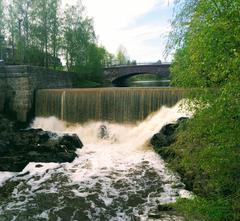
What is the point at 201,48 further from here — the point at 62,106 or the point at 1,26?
the point at 1,26

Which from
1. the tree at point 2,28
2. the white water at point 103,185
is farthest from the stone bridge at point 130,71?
the white water at point 103,185

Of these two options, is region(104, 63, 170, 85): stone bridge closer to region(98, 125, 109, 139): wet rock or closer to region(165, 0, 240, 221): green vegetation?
region(98, 125, 109, 139): wet rock

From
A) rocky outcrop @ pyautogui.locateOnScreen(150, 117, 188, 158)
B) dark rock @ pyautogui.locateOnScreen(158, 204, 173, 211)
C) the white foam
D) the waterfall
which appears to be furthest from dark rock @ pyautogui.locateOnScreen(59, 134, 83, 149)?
dark rock @ pyautogui.locateOnScreen(158, 204, 173, 211)

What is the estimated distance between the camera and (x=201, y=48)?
540cm

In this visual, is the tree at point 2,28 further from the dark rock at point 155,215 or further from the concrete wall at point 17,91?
the dark rock at point 155,215

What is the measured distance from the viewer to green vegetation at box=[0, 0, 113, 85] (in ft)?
104

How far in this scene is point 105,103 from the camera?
59.6 ft

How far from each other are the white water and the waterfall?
2.85 ft

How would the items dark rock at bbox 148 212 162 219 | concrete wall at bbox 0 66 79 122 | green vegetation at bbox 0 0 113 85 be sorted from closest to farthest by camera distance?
dark rock at bbox 148 212 162 219, concrete wall at bbox 0 66 79 122, green vegetation at bbox 0 0 113 85

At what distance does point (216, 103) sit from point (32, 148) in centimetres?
1077

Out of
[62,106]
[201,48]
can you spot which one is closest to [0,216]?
[201,48]

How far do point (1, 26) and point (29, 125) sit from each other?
696 inches

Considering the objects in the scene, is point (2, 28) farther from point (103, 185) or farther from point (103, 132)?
point (103, 185)

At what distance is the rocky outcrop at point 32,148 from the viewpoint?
43.2 feet
